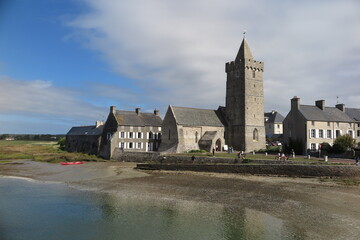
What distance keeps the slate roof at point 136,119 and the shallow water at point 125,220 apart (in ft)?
87.3

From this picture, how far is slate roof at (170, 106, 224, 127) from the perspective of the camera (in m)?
42.1

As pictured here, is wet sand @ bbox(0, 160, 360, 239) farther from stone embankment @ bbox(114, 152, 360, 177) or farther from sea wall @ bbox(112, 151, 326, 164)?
sea wall @ bbox(112, 151, 326, 164)

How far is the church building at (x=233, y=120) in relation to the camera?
41344mm


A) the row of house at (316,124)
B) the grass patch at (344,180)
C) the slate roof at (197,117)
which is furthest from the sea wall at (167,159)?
the row of house at (316,124)

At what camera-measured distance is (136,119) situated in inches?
1887

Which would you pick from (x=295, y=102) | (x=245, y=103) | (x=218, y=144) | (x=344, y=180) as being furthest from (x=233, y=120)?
(x=344, y=180)

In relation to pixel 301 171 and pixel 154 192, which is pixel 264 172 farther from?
pixel 154 192

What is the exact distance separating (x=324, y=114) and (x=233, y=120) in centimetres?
1234

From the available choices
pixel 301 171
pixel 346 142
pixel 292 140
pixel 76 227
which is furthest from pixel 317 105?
pixel 76 227

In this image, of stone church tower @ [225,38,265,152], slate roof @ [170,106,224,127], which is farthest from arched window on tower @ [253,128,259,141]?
slate roof @ [170,106,224,127]

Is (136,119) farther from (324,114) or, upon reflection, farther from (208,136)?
(324,114)

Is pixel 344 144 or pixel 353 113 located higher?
pixel 353 113

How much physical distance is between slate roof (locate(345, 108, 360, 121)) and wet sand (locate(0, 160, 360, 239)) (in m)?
21.4

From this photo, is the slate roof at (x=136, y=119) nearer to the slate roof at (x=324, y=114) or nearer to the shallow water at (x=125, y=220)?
the slate roof at (x=324, y=114)
